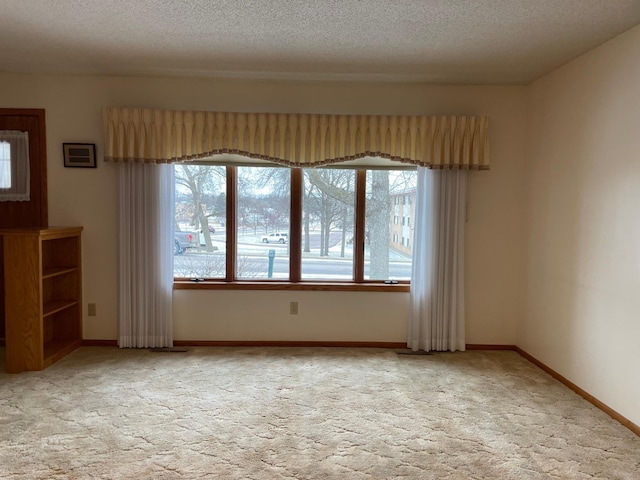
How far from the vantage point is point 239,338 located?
3.83 metres

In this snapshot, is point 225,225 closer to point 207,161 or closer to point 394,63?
point 207,161

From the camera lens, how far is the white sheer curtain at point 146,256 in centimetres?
360

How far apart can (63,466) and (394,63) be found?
3320 mm

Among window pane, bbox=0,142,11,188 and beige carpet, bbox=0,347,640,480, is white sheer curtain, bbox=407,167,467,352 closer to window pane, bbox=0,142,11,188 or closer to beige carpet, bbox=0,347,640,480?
beige carpet, bbox=0,347,640,480

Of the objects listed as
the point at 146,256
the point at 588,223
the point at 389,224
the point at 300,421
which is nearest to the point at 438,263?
the point at 389,224

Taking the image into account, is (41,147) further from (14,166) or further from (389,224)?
(389,224)

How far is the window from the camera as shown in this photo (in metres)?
3.80

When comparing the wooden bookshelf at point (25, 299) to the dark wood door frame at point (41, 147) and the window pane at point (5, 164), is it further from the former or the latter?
the window pane at point (5, 164)

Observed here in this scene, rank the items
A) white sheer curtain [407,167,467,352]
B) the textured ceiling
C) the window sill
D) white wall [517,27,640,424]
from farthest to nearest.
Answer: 1. the window sill
2. white sheer curtain [407,167,467,352]
3. white wall [517,27,640,424]
4. the textured ceiling

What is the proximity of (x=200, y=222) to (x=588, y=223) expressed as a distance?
10.4 ft

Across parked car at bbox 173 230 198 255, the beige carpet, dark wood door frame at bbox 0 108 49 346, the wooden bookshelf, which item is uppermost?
dark wood door frame at bbox 0 108 49 346

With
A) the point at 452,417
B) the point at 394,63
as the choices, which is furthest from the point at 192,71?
the point at 452,417

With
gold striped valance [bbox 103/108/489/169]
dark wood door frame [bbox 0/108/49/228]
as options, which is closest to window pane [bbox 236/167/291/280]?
gold striped valance [bbox 103/108/489/169]

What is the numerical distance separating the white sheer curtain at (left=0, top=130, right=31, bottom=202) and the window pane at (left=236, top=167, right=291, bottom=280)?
74.8 inches
